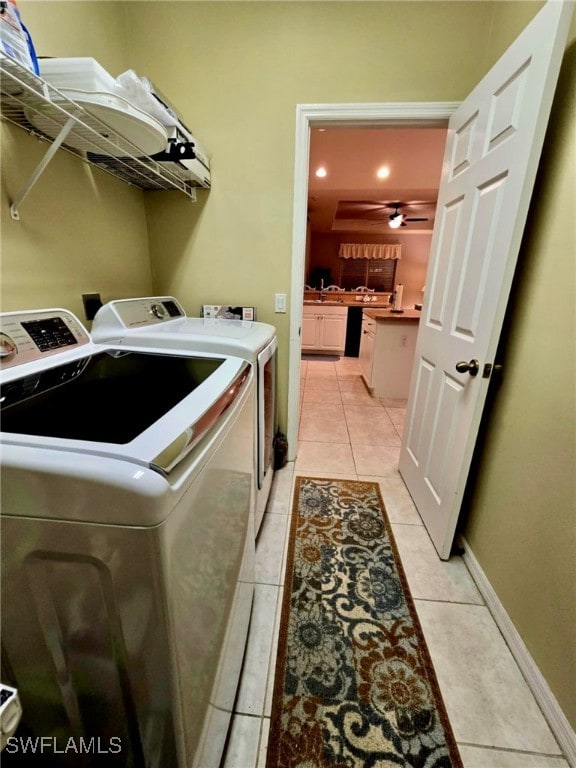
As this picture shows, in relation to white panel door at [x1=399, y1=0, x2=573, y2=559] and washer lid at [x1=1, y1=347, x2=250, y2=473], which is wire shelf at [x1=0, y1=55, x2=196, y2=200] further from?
white panel door at [x1=399, y1=0, x2=573, y2=559]

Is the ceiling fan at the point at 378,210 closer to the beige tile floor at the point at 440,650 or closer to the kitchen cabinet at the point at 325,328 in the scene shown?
the kitchen cabinet at the point at 325,328

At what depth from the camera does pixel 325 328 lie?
5410 millimetres

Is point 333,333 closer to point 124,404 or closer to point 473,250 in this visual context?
point 473,250

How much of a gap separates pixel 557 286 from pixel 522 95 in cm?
66

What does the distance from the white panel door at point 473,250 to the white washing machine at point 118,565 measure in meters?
1.06

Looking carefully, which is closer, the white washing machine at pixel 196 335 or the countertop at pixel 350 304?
the white washing machine at pixel 196 335

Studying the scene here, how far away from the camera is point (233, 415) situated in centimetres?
79

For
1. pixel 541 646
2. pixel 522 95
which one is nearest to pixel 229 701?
pixel 541 646

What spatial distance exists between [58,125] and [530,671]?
2.41m

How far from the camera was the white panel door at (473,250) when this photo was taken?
1.03m

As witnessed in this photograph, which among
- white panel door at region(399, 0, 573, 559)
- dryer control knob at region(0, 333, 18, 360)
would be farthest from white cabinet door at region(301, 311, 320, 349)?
dryer control knob at region(0, 333, 18, 360)

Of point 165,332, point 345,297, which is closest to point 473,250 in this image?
point 165,332

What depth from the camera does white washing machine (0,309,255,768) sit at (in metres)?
0.45

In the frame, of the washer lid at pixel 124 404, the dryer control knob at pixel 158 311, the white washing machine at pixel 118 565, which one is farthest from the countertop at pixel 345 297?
the white washing machine at pixel 118 565
